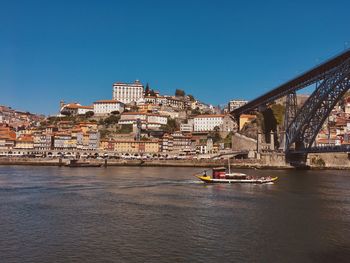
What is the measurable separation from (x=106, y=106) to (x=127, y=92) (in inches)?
653

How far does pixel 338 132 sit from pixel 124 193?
6344 centimetres

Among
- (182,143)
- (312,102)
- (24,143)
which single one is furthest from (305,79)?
(24,143)

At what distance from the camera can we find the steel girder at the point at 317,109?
41.4 meters

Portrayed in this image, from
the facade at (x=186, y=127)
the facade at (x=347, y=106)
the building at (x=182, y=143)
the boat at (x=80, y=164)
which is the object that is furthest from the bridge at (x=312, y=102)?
the facade at (x=347, y=106)

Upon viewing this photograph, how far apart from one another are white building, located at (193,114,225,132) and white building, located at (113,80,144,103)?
86.7ft

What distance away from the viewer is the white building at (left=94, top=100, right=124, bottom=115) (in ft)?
344

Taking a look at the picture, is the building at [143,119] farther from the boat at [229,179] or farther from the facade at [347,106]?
the boat at [229,179]

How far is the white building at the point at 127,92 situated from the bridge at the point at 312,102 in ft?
203

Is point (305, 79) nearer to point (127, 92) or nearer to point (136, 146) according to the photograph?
point (136, 146)

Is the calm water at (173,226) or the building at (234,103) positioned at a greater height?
the building at (234,103)

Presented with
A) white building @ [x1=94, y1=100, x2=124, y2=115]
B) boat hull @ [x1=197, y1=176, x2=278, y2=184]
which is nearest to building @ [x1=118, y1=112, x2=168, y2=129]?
white building @ [x1=94, y1=100, x2=124, y2=115]

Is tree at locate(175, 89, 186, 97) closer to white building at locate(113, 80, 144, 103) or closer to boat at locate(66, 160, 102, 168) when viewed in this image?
white building at locate(113, 80, 144, 103)

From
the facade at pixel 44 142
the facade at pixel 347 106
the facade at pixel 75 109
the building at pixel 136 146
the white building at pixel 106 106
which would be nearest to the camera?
the building at pixel 136 146

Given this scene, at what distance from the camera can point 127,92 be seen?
12112cm
